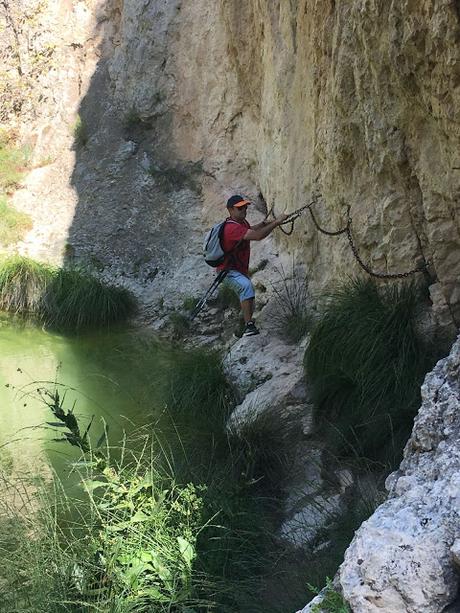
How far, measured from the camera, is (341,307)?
5352 mm

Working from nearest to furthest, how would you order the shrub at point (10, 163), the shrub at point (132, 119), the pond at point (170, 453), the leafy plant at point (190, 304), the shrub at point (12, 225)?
the pond at point (170, 453), the leafy plant at point (190, 304), the shrub at point (12, 225), the shrub at point (132, 119), the shrub at point (10, 163)

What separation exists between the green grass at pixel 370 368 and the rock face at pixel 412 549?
6.93 ft

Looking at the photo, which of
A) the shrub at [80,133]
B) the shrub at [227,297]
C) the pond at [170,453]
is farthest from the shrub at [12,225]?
the shrub at [227,297]

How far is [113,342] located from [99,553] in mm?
5356

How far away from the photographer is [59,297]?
941 centimetres

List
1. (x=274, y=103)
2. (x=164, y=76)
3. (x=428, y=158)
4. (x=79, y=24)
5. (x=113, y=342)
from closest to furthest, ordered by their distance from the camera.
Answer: (x=428, y=158), (x=274, y=103), (x=113, y=342), (x=164, y=76), (x=79, y=24)

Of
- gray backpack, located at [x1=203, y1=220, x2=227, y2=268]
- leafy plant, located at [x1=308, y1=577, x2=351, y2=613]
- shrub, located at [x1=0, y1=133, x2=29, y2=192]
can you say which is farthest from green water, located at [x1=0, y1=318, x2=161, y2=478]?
shrub, located at [x1=0, y1=133, x2=29, y2=192]

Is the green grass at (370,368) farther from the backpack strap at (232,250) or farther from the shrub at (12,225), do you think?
the shrub at (12,225)

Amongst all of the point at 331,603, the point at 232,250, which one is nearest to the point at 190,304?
the point at 232,250

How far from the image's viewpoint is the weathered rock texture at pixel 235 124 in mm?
4391

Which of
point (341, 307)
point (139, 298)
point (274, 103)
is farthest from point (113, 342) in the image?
point (341, 307)

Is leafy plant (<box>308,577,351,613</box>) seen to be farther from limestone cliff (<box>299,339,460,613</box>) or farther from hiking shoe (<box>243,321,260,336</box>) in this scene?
hiking shoe (<box>243,321,260,336</box>)

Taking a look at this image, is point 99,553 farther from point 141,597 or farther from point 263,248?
point 263,248

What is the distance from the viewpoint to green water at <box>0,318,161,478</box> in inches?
235
